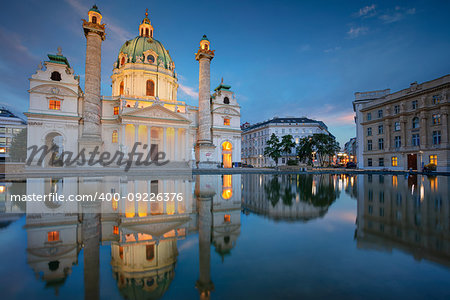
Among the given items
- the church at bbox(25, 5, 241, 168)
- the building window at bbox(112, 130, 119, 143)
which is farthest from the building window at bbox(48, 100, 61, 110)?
the building window at bbox(112, 130, 119, 143)

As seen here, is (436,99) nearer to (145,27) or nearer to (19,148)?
(145,27)

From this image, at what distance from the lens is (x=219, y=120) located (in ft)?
173

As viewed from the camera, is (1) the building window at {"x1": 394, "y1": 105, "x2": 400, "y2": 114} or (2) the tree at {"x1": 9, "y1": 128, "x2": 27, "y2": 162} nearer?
(1) the building window at {"x1": 394, "y1": 105, "x2": 400, "y2": 114}

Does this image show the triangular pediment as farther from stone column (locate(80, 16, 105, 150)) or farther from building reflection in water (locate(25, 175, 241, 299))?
building reflection in water (locate(25, 175, 241, 299))

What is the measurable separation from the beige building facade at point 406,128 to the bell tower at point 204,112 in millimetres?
33533

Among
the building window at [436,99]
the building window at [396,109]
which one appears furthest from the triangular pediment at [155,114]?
the building window at [436,99]

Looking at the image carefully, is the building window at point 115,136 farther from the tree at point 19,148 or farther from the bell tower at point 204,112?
the tree at point 19,148

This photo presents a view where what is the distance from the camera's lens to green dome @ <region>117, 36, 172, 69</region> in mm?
48931

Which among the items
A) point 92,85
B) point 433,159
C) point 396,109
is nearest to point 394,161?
point 433,159

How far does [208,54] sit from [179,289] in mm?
47196

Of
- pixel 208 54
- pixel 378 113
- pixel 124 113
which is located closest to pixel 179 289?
pixel 124 113

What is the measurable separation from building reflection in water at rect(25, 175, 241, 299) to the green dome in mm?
49136

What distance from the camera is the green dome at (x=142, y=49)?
1926 inches

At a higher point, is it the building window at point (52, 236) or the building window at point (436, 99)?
the building window at point (436, 99)
